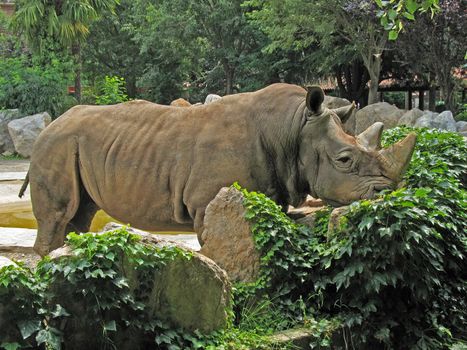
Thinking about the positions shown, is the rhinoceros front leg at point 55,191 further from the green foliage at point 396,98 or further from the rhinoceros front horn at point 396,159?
the green foliage at point 396,98

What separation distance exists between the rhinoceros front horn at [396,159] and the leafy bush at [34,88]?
23.6 metres

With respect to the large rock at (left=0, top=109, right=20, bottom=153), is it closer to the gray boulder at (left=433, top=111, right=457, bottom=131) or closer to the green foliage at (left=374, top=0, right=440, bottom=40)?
the gray boulder at (left=433, top=111, right=457, bottom=131)

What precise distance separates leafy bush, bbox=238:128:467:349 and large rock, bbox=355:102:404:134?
1813cm

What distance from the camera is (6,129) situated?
87.3 feet

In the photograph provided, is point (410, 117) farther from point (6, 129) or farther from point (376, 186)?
point (376, 186)

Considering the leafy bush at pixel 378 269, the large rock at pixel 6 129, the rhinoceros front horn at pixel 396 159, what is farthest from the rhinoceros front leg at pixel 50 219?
the large rock at pixel 6 129

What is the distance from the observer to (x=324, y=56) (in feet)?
97.9

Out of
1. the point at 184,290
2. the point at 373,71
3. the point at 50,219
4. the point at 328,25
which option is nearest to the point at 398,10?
the point at 184,290

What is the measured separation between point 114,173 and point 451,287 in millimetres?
2871

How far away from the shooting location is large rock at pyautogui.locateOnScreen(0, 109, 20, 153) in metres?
26.1

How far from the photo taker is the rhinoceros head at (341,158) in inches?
213

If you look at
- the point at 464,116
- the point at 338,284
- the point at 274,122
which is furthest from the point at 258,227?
the point at 464,116

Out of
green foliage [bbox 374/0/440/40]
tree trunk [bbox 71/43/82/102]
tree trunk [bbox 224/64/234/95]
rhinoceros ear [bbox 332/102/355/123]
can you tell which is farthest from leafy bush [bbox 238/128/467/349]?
tree trunk [bbox 224/64/234/95]

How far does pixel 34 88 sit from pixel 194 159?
22948 mm
